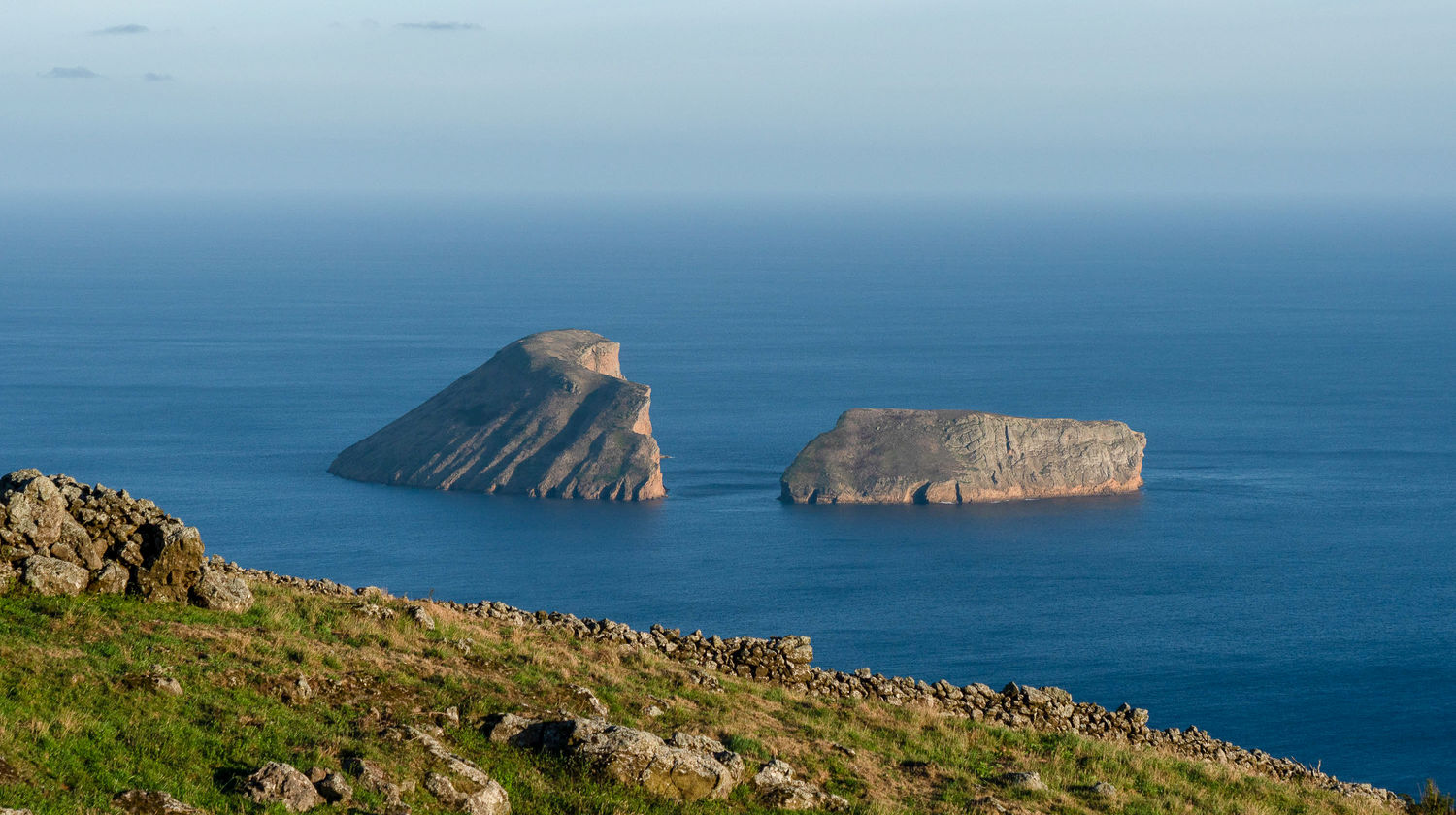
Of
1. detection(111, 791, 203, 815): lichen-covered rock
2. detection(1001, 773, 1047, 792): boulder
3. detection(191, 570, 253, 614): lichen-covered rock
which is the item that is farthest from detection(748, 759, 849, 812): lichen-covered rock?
detection(191, 570, 253, 614): lichen-covered rock

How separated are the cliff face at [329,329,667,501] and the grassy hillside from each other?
456 ft

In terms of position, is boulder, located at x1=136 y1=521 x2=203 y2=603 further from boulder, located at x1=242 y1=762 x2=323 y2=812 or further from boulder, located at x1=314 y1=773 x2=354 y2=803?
boulder, located at x1=314 y1=773 x2=354 y2=803

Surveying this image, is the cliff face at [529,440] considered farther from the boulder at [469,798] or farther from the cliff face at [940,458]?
the boulder at [469,798]

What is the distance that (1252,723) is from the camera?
8956 centimetres

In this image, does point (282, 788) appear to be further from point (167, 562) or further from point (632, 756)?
point (167, 562)

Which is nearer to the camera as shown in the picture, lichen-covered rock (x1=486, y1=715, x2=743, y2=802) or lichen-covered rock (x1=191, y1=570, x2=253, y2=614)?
lichen-covered rock (x1=486, y1=715, x2=743, y2=802)

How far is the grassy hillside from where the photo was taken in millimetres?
17250

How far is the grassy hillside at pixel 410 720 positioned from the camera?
17.2 metres

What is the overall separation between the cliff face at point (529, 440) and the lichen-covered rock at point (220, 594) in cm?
14105

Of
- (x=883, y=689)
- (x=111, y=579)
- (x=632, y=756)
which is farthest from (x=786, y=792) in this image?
(x=111, y=579)

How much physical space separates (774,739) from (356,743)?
6972mm

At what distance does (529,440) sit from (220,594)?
147 meters

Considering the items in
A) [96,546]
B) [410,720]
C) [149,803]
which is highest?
[96,546]

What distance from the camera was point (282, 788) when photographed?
666 inches
